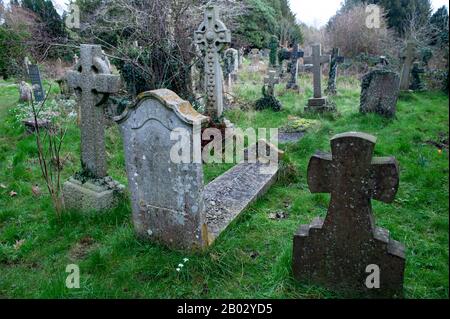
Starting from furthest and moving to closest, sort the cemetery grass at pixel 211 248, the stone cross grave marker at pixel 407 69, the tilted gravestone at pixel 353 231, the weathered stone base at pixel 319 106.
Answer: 1. the stone cross grave marker at pixel 407 69
2. the weathered stone base at pixel 319 106
3. the cemetery grass at pixel 211 248
4. the tilted gravestone at pixel 353 231

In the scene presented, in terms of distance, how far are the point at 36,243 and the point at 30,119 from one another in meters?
5.42

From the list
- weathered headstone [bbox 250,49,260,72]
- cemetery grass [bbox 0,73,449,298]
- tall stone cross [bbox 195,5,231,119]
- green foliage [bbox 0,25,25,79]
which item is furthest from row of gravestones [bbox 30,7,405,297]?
weathered headstone [bbox 250,49,260,72]

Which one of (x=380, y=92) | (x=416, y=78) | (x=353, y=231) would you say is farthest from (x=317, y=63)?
(x=353, y=231)

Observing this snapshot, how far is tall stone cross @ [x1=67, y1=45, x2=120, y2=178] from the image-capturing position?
471 centimetres

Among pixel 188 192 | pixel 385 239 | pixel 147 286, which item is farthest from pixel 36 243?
pixel 385 239

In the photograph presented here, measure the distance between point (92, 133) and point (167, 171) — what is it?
1792 millimetres

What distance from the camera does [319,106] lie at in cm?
1105

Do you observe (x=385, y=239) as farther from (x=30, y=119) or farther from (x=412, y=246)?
(x=30, y=119)

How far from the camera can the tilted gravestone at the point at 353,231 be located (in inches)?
114

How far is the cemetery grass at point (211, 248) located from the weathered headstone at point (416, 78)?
8083mm

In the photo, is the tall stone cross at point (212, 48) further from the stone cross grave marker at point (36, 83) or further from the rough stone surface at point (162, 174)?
the stone cross grave marker at point (36, 83)

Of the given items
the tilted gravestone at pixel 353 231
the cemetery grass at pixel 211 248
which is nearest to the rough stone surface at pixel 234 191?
the cemetery grass at pixel 211 248

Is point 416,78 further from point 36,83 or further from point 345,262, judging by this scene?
point 36,83
